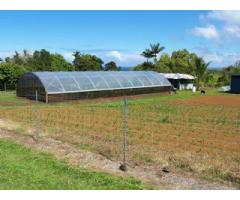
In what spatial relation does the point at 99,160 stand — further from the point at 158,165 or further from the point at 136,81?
the point at 136,81

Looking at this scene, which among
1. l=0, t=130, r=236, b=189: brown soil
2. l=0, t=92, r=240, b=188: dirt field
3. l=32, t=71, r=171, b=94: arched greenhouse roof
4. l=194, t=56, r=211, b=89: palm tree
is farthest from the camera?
l=194, t=56, r=211, b=89: palm tree

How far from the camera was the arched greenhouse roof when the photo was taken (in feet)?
92.7

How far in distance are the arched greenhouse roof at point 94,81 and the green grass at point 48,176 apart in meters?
19.0

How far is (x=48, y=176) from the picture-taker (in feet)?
23.1

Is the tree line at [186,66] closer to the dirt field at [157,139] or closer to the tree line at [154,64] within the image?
the tree line at [154,64]

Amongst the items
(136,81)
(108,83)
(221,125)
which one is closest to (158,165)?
(221,125)

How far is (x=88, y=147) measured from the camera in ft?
33.4

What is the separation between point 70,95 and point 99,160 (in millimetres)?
20114

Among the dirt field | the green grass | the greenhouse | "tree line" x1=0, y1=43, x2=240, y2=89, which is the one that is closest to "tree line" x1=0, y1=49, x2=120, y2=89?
"tree line" x1=0, y1=43, x2=240, y2=89

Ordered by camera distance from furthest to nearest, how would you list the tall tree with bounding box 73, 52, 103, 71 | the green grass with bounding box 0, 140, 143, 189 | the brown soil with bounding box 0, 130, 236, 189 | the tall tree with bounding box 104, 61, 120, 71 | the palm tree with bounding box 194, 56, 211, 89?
1. the tall tree with bounding box 104, 61, 120, 71
2. the tall tree with bounding box 73, 52, 103, 71
3. the palm tree with bounding box 194, 56, 211, 89
4. the brown soil with bounding box 0, 130, 236, 189
5. the green grass with bounding box 0, 140, 143, 189

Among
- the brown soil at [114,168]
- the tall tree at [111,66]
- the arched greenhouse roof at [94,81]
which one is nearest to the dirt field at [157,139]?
the brown soil at [114,168]

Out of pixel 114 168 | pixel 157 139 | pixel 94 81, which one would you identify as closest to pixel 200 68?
pixel 94 81

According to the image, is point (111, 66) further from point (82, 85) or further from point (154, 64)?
point (82, 85)

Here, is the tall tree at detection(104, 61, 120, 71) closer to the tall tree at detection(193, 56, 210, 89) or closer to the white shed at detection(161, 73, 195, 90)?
the white shed at detection(161, 73, 195, 90)
